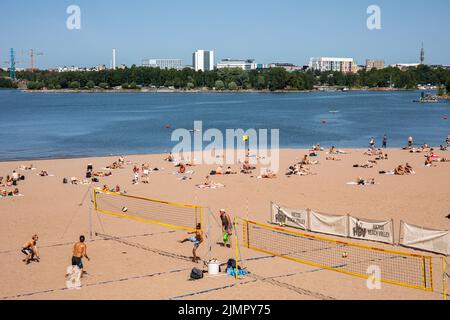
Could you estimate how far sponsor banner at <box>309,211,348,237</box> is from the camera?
57.2ft

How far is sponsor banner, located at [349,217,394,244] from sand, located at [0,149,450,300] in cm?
63

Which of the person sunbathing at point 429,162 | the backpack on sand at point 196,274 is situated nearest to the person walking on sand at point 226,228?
the backpack on sand at point 196,274

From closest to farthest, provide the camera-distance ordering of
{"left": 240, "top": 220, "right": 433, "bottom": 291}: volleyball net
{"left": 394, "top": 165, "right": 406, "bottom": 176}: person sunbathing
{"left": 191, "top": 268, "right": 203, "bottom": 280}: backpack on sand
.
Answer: {"left": 240, "top": 220, "right": 433, "bottom": 291}: volleyball net, {"left": 191, "top": 268, "right": 203, "bottom": 280}: backpack on sand, {"left": 394, "top": 165, "right": 406, "bottom": 176}: person sunbathing

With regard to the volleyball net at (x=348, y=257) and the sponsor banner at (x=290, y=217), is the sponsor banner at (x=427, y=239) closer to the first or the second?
the volleyball net at (x=348, y=257)

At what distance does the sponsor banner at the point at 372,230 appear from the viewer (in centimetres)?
1655

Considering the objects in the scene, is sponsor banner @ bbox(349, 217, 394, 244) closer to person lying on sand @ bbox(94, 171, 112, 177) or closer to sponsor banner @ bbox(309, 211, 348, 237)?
sponsor banner @ bbox(309, 211, 348, 237)

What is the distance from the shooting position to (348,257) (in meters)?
15.5

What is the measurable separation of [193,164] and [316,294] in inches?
925

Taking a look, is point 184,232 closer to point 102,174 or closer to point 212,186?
point 212,186

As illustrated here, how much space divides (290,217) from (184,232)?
11.4ft

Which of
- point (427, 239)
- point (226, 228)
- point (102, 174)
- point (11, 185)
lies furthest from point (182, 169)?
point (427, 239)

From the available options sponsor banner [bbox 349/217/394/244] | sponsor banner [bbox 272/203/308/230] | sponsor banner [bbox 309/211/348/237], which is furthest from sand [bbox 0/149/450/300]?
sponsor banner [bbox 309/211/348/237]

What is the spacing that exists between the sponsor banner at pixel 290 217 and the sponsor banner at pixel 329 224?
0.85 feet
